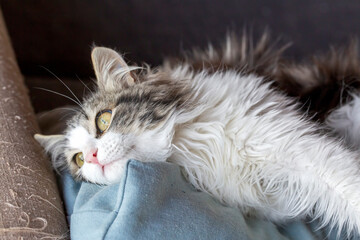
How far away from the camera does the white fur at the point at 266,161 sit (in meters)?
1.04

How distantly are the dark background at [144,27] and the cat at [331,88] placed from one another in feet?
2.08

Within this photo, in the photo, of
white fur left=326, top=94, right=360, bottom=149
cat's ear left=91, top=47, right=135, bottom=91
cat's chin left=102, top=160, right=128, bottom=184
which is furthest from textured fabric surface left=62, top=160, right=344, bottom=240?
white fur left=326, top=94, right=360, bottom=149

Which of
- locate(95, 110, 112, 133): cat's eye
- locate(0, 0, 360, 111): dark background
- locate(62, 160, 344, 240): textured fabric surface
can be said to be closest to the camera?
locate(62, 160, 344, 240): textured fabric surface

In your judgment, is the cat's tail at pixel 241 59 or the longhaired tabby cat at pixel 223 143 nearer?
the longhaired tabby cat at pixel 223 143

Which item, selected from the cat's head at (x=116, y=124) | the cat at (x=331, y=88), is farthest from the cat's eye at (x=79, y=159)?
the cat at (x=331, y=88)

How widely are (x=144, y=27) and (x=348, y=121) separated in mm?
1192

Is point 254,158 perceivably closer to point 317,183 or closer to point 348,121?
point 317,183

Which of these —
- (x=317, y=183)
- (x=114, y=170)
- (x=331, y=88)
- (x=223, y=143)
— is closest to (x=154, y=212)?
(x=114, y=170)

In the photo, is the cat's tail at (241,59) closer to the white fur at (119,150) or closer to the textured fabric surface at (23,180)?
the white fur at (119,150)

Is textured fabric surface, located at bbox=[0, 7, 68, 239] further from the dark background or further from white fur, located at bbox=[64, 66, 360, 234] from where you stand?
the dark background

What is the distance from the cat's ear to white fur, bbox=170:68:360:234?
→ 229mm

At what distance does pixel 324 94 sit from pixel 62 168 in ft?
3.06

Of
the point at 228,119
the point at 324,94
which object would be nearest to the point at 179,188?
the point at 228,119

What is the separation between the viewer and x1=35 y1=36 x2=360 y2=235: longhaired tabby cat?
104cm
